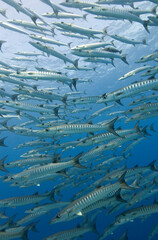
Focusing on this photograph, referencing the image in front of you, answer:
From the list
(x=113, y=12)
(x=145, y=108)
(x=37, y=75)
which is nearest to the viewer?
(x=113, y=12)

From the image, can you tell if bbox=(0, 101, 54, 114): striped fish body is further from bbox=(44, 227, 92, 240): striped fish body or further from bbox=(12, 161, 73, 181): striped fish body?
bbox=(44, 227, 92, 240): striped fish body

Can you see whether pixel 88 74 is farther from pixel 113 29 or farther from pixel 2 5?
pixel 2 5

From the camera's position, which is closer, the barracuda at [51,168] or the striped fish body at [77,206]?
the striped fish body at [77,206]

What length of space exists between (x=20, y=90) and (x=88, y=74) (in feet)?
94.0

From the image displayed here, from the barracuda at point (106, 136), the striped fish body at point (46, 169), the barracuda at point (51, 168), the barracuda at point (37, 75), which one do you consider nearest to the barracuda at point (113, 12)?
the barracuda at point (37, 75)

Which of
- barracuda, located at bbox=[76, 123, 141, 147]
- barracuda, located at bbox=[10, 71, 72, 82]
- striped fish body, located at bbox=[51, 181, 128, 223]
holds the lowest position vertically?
striped fish body, located at bbox=[51, 181, 128, 223]

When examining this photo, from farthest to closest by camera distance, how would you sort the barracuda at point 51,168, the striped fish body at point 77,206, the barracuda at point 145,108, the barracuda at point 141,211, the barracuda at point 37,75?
the barracuda at point 37,75
the barracuda at point 145,108
the barracuda at point 141,211
the barracuda at point 51,168
the striped fish body at point 77,206

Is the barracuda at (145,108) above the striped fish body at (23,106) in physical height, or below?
below

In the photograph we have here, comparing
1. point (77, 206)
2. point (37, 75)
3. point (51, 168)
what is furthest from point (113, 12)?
point (77, 206)

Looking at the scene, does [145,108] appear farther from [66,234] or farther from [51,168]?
[66,234]

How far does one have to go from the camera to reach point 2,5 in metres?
15.5

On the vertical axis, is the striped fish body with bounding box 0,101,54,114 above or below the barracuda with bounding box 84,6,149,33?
below

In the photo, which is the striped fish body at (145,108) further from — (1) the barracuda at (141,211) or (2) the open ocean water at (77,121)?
(1) the barracuda at (141,211)

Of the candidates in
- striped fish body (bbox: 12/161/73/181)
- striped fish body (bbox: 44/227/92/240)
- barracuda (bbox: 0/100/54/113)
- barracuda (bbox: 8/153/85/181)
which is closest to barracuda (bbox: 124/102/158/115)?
barracuda (bbox: 8/153/85/181)
